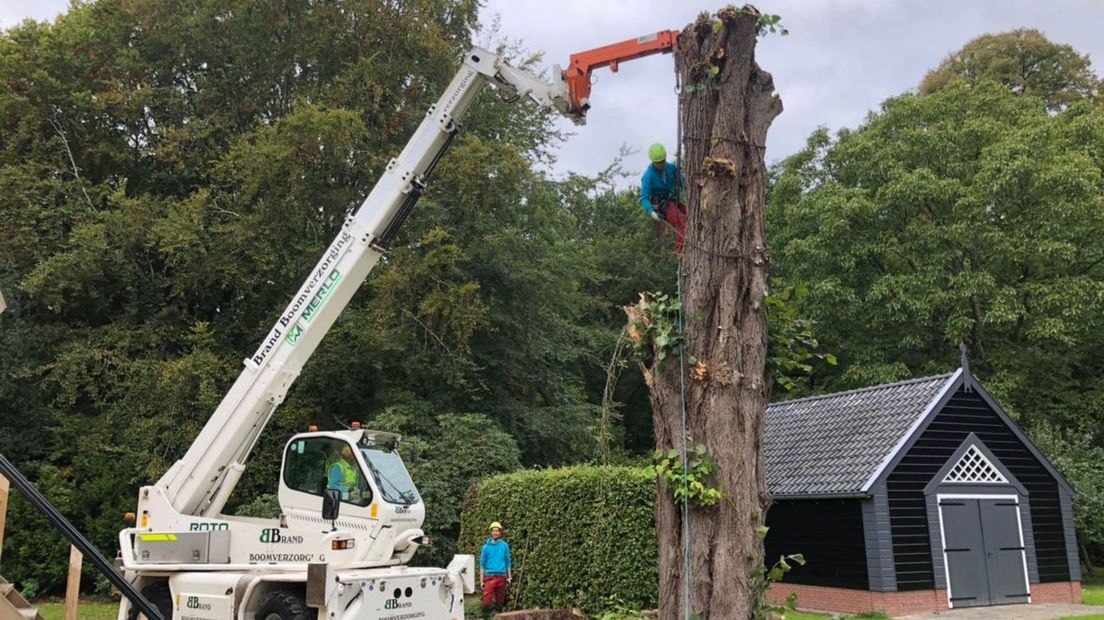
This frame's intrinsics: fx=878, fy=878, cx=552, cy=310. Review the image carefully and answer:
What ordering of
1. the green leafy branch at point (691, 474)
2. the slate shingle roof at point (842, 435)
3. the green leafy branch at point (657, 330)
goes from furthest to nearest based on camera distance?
the slate shingle roof at point (842, 435) → the green leafy branch at point (657, 330) → the green leafy branch at point (691, 474)

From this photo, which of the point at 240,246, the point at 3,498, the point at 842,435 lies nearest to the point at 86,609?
the point at 240,246

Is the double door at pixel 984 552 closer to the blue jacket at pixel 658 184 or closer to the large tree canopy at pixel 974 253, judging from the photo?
the large tree canopy at pixel 974 253

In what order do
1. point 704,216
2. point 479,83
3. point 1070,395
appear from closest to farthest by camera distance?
point 704,216 < point 479,83 < point 1070,395

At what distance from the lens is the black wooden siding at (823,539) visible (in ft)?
47.3

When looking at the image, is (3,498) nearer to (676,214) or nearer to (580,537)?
(676,214)

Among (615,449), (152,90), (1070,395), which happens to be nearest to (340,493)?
(615,449)

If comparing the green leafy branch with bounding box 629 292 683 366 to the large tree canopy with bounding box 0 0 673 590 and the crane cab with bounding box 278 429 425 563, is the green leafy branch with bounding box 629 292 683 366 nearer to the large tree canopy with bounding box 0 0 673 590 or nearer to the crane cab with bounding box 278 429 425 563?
the crane cab with bounding box 278 429 425 563

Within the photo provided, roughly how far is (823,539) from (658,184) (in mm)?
11137

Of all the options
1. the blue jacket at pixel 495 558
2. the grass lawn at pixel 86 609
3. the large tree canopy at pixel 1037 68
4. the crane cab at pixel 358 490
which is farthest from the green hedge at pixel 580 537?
the large tree canopy at pixel 1037 68

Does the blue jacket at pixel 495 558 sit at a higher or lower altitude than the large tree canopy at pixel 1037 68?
lower

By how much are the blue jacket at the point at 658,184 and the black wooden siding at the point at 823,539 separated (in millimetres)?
9894

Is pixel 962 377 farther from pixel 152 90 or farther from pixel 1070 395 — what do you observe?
pixel 152 90

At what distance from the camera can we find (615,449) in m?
21.1

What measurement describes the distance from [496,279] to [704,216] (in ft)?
49.8
